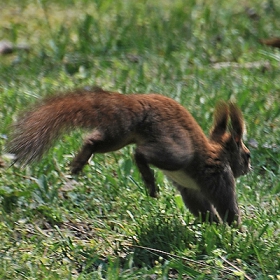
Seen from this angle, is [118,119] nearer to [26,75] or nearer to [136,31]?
[26,75]

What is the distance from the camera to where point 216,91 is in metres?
6.90

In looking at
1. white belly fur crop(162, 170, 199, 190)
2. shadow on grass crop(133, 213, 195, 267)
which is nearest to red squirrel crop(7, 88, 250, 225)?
white belly fur crop(162, 170, 199, 190)

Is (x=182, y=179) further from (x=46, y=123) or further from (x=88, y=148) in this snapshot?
(x=46, y=123)

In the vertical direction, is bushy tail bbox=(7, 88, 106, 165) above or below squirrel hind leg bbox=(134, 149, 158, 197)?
above

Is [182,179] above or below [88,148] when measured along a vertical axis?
below

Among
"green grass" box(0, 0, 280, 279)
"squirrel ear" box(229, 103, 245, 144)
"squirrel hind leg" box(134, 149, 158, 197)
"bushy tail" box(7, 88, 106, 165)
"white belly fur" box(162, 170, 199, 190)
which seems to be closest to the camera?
"bushy tail" box(7, 88, 106, 165)

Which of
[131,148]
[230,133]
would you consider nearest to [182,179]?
[230,133]

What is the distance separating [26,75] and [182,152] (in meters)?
2.91

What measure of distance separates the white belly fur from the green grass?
0.22 metres

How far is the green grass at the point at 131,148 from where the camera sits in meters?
4.61

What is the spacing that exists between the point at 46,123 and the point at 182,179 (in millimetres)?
997

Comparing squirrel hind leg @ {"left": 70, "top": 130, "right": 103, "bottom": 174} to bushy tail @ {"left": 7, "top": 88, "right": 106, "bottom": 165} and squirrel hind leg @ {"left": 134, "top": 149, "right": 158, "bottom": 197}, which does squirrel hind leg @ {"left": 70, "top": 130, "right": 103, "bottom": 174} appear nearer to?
bushy tail @ {"left": 7, "top": 88, "right": 106, "bottom": 165}

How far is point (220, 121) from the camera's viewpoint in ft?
17.1

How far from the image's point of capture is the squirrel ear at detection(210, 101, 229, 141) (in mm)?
5145
